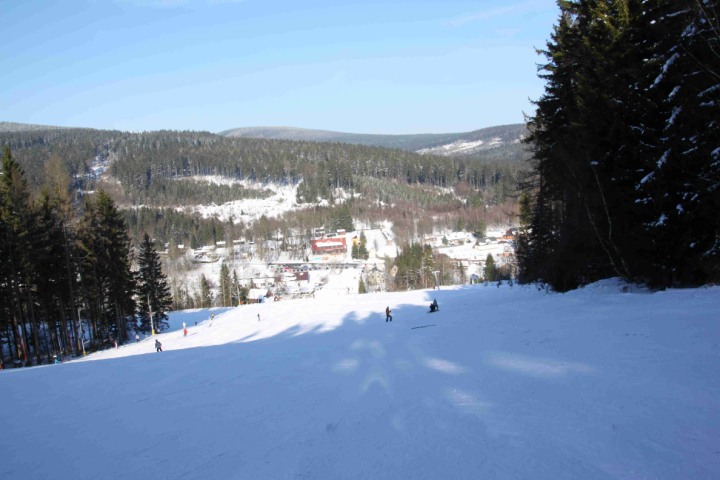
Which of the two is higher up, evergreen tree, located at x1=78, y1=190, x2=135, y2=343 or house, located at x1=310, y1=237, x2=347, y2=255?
evergreen tree, located at x1=78, y1=190, x2=135, y2=343

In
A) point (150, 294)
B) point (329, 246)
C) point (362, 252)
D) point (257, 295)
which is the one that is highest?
point (150, 294)

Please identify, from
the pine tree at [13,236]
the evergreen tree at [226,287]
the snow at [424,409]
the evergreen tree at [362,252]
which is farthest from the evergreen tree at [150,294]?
the evergreen tree at [362,252]

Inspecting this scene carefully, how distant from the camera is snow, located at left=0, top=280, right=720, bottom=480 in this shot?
5820 mm

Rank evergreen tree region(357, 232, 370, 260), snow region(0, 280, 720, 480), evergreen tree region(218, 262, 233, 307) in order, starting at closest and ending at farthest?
snow region(0, 280, 720, 480), evergreen tree region(218, 262, 233, 307), evergreen tree region(357, 232, 370, 260)

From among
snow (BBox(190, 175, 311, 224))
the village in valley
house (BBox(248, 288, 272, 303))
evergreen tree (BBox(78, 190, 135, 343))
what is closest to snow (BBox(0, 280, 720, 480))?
evergreen tree (BBox(78, 190, 135, 343))

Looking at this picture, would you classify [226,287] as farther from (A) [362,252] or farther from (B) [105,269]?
(A) [362,252]

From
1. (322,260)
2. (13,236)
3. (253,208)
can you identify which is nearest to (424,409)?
(13,236)

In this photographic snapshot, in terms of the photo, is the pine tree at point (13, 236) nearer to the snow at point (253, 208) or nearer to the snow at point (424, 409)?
the snow at point (424, 409)

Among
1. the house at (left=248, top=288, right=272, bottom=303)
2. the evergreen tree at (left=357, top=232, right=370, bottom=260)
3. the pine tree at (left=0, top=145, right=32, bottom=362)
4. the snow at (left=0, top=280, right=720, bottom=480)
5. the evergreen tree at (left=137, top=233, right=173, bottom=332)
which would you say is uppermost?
the pine tree at (left=0, top=145, right=32, bottom=362)

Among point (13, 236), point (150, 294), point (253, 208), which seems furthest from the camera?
point (253, 208)

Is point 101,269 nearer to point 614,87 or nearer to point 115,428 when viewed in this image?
point 115,428

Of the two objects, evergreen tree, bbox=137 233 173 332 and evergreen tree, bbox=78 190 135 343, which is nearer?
evergreen tree, bbox=78 190 135 343

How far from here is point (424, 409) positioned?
27.7ft

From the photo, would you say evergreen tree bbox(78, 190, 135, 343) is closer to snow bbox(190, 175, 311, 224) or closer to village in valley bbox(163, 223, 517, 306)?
village in valley bbox(163, 223, 517, 306)
